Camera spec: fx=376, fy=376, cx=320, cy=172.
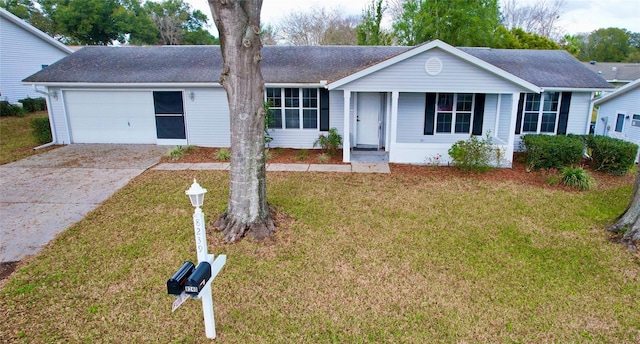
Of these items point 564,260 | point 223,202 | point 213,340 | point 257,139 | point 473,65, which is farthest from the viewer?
point 473,65

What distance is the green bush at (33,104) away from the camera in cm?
1982

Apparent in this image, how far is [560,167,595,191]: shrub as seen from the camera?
30.1 feet

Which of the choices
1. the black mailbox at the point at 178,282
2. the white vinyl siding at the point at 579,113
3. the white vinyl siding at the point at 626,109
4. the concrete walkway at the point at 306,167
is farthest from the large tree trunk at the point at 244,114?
the white vinyl siding at the point at 626,109

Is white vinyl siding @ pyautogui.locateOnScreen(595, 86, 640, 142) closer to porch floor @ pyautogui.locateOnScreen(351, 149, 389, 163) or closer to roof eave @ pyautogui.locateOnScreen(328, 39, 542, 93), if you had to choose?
roof eave @ pyautogui.locateOnScreen(328, 39, 542, 93)

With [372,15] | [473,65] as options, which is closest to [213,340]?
[473,65]

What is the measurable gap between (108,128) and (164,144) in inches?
85.6

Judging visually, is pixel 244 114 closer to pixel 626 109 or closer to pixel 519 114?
pixel 519 114

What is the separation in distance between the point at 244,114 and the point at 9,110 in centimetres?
1891

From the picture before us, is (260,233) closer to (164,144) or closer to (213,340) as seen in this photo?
(213,340)

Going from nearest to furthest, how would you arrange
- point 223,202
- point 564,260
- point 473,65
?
1. point 564,260
2. point 223,202
3. point 473,65

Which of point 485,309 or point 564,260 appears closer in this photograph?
point 485,309

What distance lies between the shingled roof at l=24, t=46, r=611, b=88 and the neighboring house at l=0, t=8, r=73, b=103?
8787 millimetres

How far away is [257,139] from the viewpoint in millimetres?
6348

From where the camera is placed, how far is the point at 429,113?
12.8 meters
